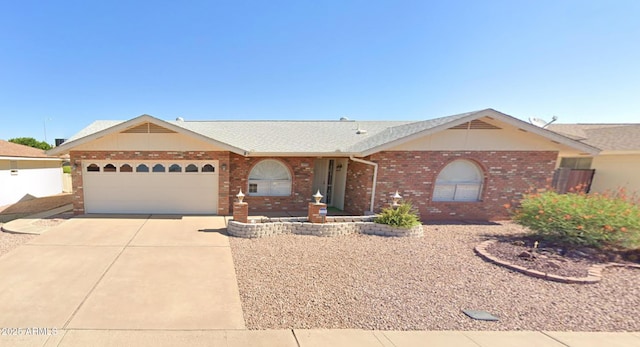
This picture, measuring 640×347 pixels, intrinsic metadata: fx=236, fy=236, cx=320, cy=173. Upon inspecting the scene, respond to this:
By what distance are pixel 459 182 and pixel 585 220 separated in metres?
3.49

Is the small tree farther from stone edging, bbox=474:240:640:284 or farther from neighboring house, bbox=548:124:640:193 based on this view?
neighboring house, bbox=548:124:640:193

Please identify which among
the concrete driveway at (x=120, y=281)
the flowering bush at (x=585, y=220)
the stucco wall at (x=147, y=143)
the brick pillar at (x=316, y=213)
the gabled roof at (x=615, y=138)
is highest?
the gabled roof at (x=615, y=138)

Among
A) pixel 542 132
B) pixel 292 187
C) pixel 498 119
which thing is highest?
pixel 498 119

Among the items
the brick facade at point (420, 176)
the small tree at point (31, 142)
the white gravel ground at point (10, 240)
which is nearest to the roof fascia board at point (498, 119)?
the brick facade at point (420, 176)

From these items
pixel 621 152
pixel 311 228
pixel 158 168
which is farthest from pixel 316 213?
pixel 621 152

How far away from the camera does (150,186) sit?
8430 millimetres

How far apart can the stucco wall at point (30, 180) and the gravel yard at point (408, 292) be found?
39.7 feet

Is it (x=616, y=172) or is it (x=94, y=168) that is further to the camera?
(x=616, y=172)

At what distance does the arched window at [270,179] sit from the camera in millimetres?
9320

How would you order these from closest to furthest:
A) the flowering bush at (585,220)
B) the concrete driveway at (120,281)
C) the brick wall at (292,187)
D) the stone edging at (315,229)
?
the concrete driveway at (120,281)
the flowering bush at (585,220)
the stone edging at (315,229)
the brick wall at (292,187)

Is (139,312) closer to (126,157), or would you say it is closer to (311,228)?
(311,228)

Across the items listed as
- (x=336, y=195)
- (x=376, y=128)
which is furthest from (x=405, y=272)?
(x=376, y=128)

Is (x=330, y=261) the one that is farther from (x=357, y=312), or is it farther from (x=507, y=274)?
(x=507, y=274)

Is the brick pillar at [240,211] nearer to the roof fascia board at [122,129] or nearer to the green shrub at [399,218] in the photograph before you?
the roof fascia board at [122,129]
